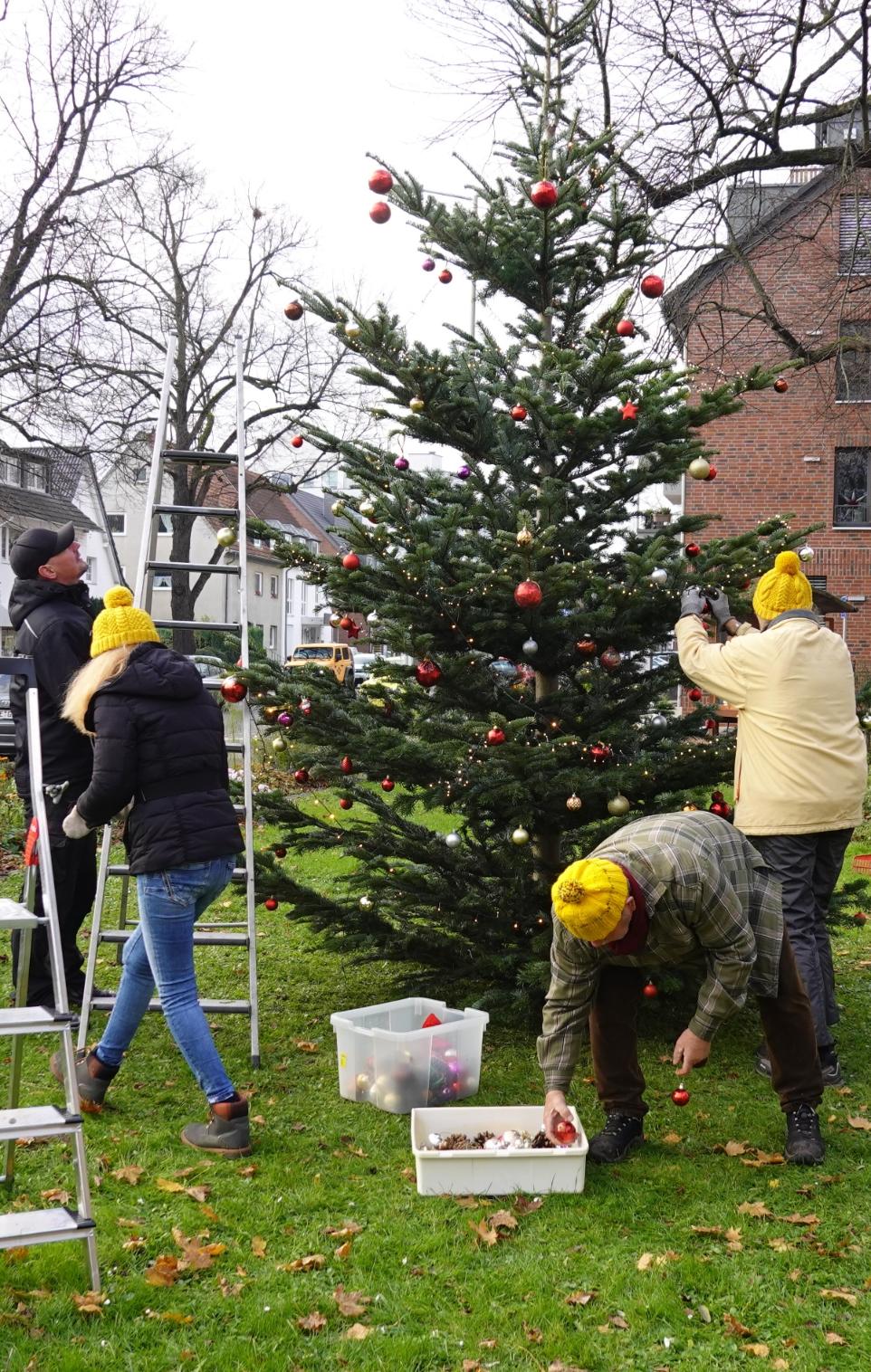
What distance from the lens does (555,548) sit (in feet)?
19.1

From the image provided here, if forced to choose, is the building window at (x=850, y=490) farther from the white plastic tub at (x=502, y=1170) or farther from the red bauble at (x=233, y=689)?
the white plastic tub at (x=502, y=1170)

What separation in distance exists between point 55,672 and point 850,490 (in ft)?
75.2

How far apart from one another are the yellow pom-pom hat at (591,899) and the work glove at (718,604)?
6.57ft

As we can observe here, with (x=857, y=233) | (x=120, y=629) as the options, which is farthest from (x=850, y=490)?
(x=120, y=629)

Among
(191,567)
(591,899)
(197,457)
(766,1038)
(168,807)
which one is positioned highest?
(197,457)

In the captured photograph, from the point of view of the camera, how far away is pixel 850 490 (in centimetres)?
2566

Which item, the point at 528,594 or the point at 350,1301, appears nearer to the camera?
the point at 350,1301

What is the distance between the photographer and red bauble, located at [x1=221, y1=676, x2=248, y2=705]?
5.46 m

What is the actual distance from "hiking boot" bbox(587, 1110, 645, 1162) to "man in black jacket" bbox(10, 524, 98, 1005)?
8.76ft

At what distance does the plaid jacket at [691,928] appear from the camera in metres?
3.88

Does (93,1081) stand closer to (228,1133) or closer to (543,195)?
(228,1133)

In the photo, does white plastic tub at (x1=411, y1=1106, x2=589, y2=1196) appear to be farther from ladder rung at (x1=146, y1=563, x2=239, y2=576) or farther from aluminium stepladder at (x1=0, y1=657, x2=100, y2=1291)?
ladder rung at (x1=146, y1=563, x2=239, y2=576)

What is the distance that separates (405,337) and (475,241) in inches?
30.4

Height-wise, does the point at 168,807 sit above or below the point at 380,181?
below
